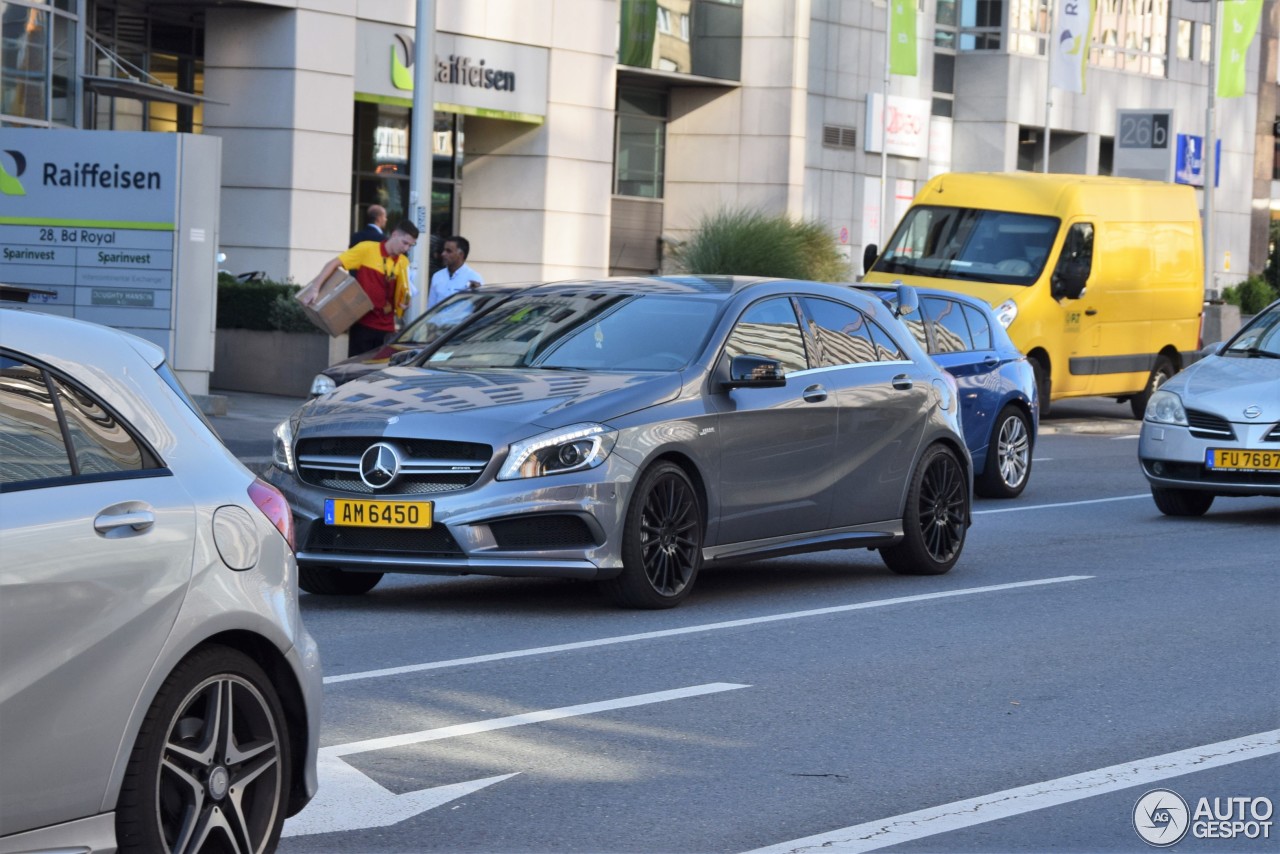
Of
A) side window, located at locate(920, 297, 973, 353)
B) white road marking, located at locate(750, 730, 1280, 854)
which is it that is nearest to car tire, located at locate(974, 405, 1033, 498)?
side window, located at locate(920, 297, 973, 353)

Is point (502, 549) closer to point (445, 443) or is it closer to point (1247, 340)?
point (445, 443)

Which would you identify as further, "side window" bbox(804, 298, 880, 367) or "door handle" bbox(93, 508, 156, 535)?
"side window" bbox(804, 298, 880, 367)

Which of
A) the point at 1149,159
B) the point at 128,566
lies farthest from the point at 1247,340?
the point at 1149,159

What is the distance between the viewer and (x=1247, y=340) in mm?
15961

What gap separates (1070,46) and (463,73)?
16.6 meters

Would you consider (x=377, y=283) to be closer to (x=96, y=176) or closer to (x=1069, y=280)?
(x=96, y=176)

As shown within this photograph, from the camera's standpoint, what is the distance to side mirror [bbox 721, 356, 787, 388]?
10281mm

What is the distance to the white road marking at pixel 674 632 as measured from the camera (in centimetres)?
816

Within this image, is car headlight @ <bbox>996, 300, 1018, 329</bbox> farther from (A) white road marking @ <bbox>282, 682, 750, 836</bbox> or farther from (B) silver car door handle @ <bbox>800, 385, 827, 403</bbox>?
(A) white road marking @ <bbox>282, 682, 750, 836</bbox>

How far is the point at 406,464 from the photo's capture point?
9445 millimetres

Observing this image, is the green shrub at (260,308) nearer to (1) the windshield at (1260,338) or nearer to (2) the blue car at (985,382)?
(2) the blue car at (985,382)

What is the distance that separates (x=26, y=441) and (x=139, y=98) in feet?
82.3

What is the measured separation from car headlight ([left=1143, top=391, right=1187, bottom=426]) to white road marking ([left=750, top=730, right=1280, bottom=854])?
7.87 m

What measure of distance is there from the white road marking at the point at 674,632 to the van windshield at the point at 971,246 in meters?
11.9
